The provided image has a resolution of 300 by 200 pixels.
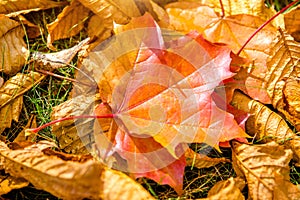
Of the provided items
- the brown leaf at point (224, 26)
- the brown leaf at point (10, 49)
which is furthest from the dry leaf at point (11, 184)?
the brown leaf at point (224, 26)

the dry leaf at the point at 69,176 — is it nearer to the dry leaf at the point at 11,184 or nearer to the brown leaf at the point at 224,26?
the dry leaf at the point at 11,184

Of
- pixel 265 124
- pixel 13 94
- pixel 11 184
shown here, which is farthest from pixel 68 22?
pixel 265 124

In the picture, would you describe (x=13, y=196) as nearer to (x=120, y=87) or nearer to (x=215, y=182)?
(x=120, y=87)

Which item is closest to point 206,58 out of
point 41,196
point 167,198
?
point 167,198

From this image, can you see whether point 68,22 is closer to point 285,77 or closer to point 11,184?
point 11,184

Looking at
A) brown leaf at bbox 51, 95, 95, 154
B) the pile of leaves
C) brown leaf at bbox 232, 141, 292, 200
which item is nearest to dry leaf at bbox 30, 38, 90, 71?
the pile of leaves

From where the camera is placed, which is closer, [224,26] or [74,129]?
[74,129]
